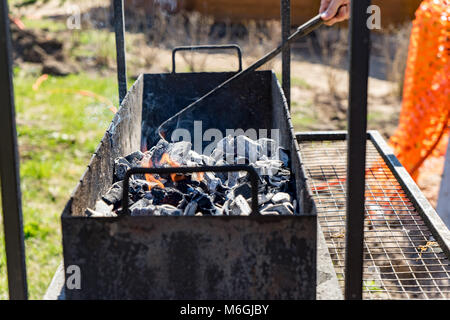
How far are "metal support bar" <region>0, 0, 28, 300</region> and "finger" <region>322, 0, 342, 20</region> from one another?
5.26ft

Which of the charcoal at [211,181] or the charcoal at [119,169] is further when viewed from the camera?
the charcoal at [119,169]

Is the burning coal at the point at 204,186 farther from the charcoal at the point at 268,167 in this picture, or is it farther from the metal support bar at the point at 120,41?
the metal support bar at the point at 120,41

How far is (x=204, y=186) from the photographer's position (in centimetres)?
229

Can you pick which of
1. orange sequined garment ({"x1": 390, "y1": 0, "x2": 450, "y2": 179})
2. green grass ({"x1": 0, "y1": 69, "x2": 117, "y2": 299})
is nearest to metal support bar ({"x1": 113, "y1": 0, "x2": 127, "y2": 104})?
green grass ({"x1": 0, "y1": 69, "x2": 117, "y2": 299})

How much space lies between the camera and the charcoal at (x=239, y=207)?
1.95m

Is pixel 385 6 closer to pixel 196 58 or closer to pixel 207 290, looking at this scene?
pixel 196 58

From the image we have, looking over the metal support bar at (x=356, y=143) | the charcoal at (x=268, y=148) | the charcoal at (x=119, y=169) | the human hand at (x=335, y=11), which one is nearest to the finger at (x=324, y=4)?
the human hand at (x=335, y=11)

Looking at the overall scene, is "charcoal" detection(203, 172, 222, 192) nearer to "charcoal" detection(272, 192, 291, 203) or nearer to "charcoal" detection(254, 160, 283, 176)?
"charcoal" detection(254, 160, 283, 176)

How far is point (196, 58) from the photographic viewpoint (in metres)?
7.33

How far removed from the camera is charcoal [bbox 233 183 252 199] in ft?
7.14

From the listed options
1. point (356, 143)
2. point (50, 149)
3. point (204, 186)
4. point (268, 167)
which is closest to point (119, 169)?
point (204, 186)

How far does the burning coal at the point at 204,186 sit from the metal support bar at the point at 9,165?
1.08 feet
